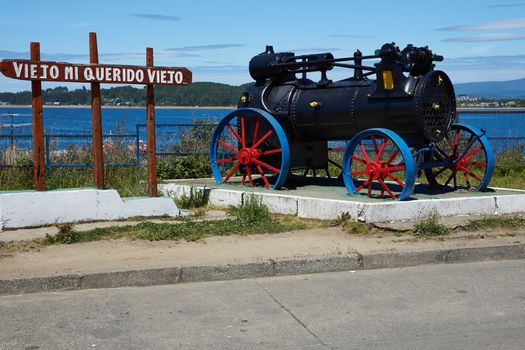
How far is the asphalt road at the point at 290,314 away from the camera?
19.8ft

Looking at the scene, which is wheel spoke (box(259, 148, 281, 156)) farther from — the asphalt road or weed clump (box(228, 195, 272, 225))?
the asphalt road

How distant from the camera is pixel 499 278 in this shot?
8.31 meters

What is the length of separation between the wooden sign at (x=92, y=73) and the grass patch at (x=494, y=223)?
4.59 m

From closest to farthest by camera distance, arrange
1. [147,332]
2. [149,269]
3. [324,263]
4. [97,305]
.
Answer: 1. [147,332]
2. [97,305]
3. [149,269]
4. [324,263]

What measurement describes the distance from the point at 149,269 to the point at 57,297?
1.00m

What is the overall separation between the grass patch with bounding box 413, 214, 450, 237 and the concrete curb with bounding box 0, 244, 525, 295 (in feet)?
2.49

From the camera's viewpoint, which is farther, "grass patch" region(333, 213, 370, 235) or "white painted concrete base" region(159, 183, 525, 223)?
"white painted concrete base" region(159, 183, 525, 223)

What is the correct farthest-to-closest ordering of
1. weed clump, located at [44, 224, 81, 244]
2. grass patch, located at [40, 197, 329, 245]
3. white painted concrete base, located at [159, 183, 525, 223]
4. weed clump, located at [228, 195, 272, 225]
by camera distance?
weed clump, located at [228, 195, 272, 225] → white painted concrete base, located at [159, 183, 525, 223] → grass patch, located at [40, 197, 329, 245] → weed clump, located at [44, 224, 81, 244]

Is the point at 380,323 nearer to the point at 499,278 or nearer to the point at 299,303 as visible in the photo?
the point at 299,303

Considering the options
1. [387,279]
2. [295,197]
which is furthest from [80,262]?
[295,197]

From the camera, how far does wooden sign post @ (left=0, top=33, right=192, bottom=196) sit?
32.8 feet


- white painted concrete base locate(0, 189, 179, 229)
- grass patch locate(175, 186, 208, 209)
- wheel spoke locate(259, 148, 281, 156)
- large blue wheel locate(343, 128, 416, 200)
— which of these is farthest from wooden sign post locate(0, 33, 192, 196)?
large blue wheel locate(343, 128, 416, 200)

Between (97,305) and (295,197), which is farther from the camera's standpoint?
(295,197)

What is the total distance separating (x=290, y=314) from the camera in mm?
6883
